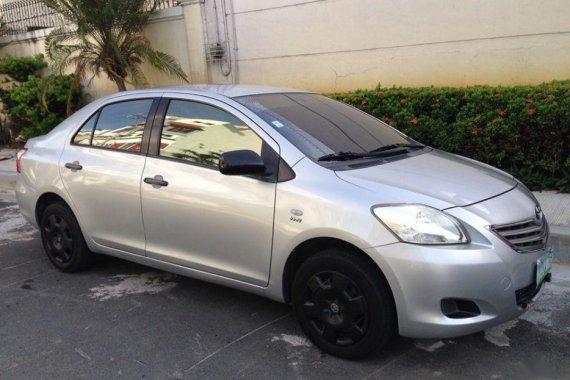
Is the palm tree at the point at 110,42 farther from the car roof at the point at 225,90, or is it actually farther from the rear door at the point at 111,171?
the car roof at the point at 225,90

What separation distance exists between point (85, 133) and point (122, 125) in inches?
18.4

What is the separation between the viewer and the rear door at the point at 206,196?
11.4ft

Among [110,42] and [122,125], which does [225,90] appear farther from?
[110,42]

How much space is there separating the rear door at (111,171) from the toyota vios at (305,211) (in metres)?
0.01

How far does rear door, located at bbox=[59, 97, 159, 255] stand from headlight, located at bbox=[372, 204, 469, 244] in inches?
77.9

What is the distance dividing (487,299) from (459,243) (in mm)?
327

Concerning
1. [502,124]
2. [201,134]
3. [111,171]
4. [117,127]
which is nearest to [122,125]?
[117,127]

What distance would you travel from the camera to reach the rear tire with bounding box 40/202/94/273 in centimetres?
468

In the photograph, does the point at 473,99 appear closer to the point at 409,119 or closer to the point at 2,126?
the point at 409,119

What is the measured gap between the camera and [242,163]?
3355mm

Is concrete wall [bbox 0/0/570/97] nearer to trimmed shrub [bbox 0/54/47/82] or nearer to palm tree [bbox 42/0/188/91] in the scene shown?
palm tree [bbox 42/0/188/91]

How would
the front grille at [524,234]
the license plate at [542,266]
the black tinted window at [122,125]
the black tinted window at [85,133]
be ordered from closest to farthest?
1. the front grille at [524,234]
2. the license plate at [542,266]
3. the black tinted window at [122,125]
4. the black tinted window at [85,133]

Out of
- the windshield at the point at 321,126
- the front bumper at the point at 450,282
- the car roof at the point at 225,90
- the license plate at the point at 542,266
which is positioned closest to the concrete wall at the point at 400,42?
the windshield at the point at 321,126

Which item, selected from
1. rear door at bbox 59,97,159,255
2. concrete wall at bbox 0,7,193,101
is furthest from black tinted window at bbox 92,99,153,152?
concrete wall at bbox 0,7,193,101
